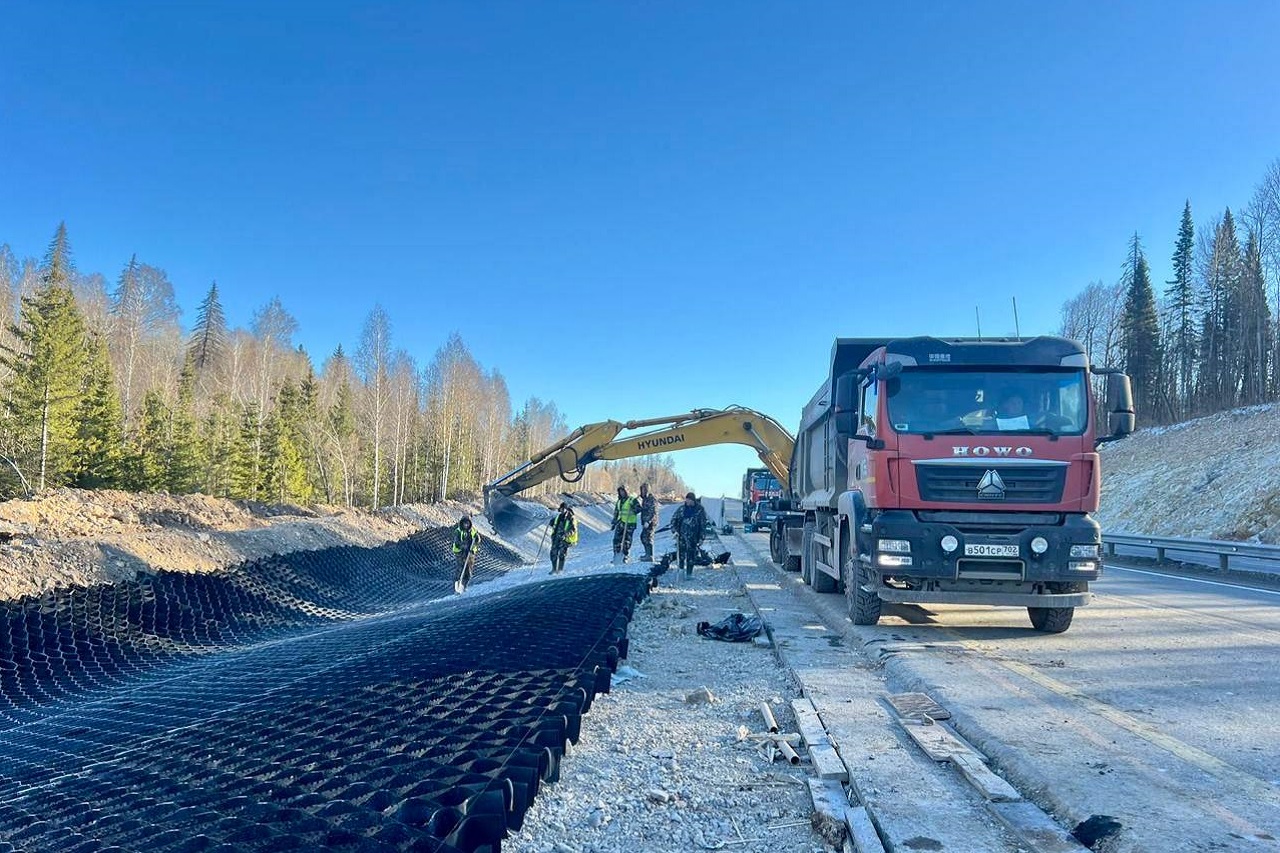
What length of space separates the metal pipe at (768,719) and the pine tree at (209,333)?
6980 cm

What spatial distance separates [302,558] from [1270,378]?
50176mm

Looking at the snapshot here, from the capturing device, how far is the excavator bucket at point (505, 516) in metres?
17.3

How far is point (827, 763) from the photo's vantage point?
4.02 metres

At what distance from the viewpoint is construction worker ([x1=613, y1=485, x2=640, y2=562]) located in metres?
17.2

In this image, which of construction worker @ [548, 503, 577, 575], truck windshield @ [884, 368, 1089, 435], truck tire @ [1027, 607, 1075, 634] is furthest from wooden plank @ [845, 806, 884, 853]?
construction worker @ [548, 503, 577, 575]

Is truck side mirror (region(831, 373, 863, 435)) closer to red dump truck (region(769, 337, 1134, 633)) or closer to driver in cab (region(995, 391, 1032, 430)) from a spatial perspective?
red dump truck (region(769, 337, 1134, 633))

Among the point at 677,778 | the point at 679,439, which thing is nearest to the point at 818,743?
the point at 677,778

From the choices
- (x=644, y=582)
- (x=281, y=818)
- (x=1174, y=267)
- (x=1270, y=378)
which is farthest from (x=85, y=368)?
(x=1174, y=267)

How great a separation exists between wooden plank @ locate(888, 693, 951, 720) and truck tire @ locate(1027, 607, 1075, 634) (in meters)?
3.23

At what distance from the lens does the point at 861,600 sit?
324 inches

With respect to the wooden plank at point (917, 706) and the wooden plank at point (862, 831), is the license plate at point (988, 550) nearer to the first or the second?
the wooden plank at point (917, 706)

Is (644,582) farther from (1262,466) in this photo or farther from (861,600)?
(1262,466)

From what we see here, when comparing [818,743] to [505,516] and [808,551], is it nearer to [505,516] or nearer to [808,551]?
[808,551]

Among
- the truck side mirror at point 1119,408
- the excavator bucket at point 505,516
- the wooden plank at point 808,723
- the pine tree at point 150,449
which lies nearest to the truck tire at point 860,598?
the truck side mirror at point 1119,408
